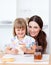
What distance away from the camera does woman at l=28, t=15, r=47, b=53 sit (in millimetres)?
2240

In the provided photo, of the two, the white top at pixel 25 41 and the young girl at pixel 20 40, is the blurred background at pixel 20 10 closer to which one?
the young girl at pixel 20 40

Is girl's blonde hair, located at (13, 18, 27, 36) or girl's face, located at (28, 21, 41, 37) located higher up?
girl's blonde hair, located at (13, 18, 27, 36)

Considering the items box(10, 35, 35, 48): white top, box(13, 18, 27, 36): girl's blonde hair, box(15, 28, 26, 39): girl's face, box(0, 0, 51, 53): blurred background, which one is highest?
box(0, 0, 51, 53): blurred background

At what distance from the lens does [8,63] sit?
1400mm

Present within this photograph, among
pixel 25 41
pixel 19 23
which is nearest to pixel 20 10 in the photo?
pixel 19 23

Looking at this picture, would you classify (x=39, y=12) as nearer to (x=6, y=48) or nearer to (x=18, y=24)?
(x=18, y=24)

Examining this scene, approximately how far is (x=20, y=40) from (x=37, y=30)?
233 mm

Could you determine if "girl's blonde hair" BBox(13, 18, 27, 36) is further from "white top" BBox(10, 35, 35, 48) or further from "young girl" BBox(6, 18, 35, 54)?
"white top" BBox(10, 35, 35, 48)

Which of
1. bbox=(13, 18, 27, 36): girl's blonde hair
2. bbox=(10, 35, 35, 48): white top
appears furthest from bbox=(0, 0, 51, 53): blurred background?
bbox=(10, 35, 35, 48): white top

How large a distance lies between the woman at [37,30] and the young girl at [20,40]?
0.21 feet

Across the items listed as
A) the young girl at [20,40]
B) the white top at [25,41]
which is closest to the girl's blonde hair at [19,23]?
the young girl at [20,40]

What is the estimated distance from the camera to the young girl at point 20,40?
7.07 feet

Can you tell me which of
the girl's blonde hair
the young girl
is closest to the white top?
the young girl

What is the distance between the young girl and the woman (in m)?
0.06
